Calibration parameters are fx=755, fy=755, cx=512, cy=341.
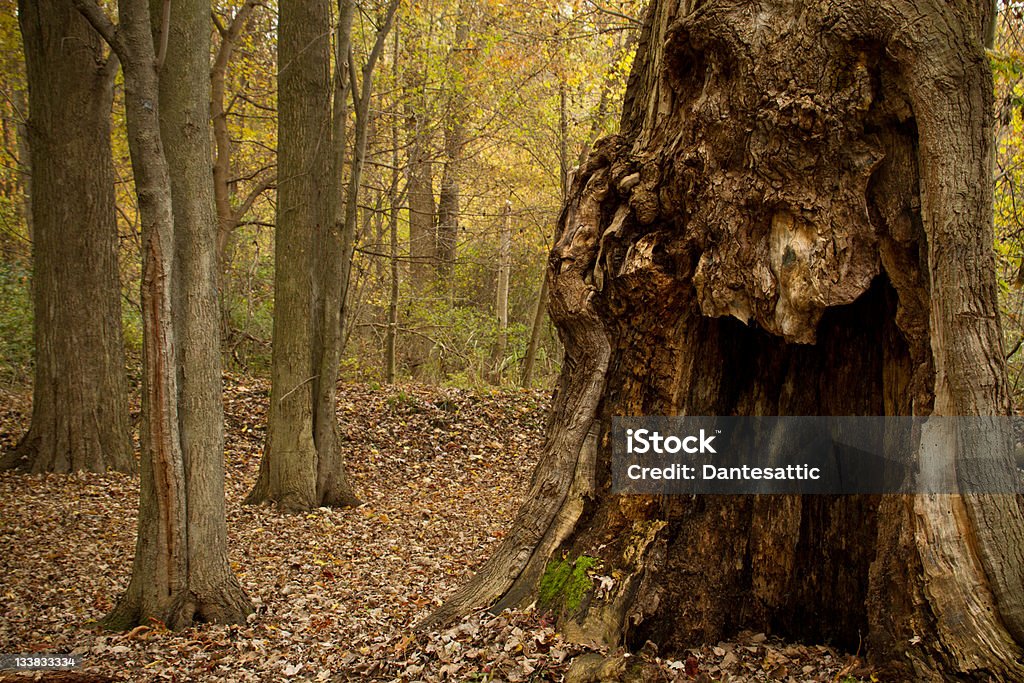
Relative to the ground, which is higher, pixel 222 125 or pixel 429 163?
pixel 222 125

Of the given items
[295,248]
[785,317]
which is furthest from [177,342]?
[785,317]

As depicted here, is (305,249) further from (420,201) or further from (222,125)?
(420,201)

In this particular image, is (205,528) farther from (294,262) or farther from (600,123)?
(600,123)

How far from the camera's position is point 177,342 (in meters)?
4.58

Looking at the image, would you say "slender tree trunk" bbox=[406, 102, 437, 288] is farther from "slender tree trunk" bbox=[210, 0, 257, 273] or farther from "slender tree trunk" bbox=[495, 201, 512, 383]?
"slender tree trunk" bbox=[210, 0, 257, 273]

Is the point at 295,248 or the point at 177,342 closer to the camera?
the point at 177,342

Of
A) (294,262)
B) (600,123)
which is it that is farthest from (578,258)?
(600,123)

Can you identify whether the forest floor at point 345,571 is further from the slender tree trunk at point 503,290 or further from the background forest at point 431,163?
the slender tree trunk at point 503,290

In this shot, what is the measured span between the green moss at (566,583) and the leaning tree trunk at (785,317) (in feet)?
0.07

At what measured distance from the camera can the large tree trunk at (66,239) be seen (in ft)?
26.3

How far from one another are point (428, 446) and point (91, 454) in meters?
4.07

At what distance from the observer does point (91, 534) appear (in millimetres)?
6480

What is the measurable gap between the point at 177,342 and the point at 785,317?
347 centimetres

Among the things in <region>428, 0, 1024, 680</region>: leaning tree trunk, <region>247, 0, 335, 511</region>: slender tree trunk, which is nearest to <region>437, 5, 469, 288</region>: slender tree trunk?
<region>247, 0, 335, 511</region>: slender tree trunk
